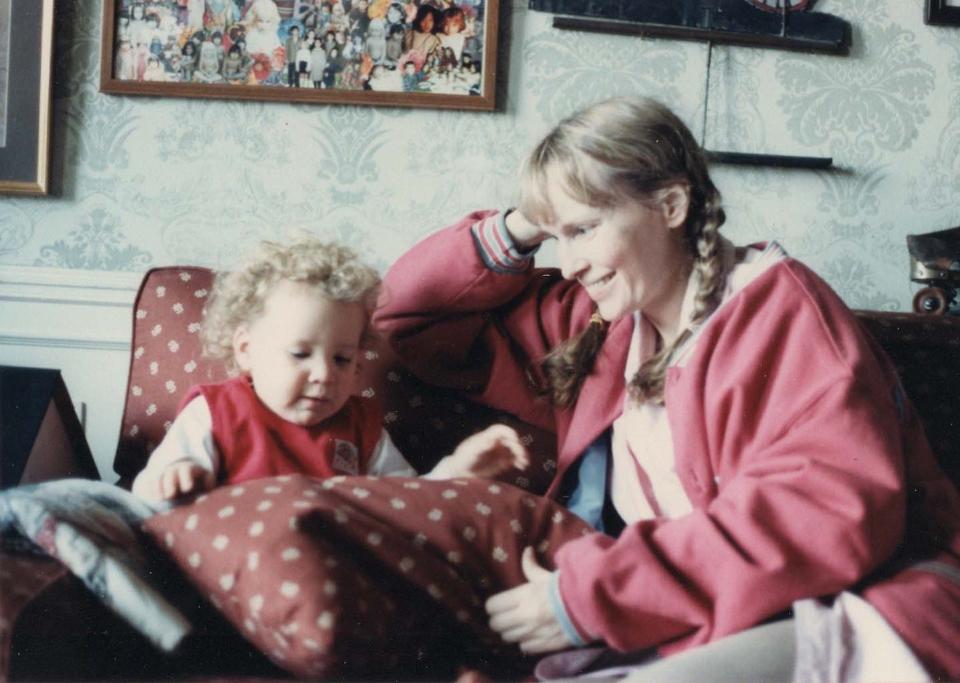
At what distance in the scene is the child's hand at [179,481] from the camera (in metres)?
1.31

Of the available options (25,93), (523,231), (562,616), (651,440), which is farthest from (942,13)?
(25,93)

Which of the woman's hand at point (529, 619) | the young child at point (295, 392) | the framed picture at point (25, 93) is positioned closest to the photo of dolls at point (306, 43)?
the framed picture at point (25, 93)

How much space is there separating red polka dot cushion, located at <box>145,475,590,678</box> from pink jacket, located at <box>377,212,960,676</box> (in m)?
0.11

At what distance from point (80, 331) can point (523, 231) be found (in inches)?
40.7

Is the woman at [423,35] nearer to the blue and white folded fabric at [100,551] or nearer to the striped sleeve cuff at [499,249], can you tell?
the striped sleeve cuff at [499,249]

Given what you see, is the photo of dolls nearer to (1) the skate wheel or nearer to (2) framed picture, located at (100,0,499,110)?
(2) framed picture, located at (100,0,499,110)

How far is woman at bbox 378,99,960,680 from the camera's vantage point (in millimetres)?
1069

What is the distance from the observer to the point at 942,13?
1997 mm

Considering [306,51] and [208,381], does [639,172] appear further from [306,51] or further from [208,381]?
[306,51]

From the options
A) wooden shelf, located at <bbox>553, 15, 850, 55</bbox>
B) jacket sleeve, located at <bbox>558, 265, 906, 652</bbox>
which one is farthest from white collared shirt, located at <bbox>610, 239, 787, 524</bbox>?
wooden shelf, located at <bbox>553, 15, 850, 55</bbox>

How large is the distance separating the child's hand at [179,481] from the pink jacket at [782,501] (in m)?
0.53

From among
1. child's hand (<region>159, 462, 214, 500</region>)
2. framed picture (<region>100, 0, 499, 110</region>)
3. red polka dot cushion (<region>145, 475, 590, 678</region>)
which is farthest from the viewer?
framed picture (<region>100, 0, 499, 110</region>)

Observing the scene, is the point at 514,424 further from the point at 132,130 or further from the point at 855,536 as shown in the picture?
the point at 132,130

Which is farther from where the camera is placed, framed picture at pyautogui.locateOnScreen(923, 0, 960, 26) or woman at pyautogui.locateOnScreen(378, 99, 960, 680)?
framed picture at pyautogui.locateOnScreen(923, 0, 960, 26)
